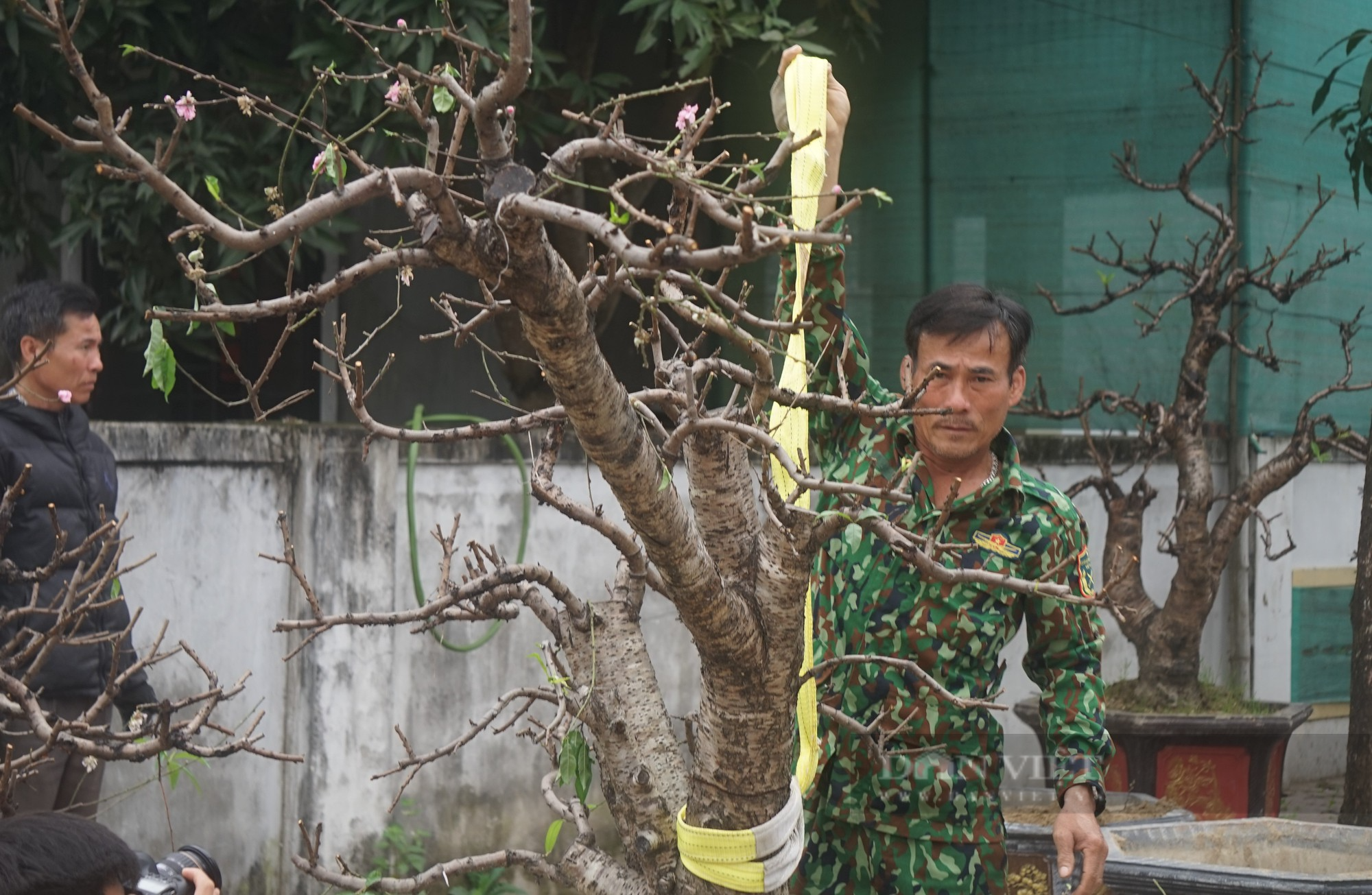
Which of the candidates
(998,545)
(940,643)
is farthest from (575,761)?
(998,545)

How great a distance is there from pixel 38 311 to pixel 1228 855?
3394 millimetres

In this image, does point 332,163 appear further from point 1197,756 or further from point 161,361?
point 1197,756

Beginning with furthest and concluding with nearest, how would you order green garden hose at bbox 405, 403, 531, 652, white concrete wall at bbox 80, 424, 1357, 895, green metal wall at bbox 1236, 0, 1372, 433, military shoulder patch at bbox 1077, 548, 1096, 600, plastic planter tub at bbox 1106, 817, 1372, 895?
green metal wall at bbox 1236, 0, 1372, 433 < green garden hose at bbox 405, 403, 531, 652 < white concrete wall at bbox 80, 424, 1357, 895 < plastic planter tub at bbox 1106, 817, 1372, 895 < military shoulder patch at bbox 1077, 548, 1096, 600

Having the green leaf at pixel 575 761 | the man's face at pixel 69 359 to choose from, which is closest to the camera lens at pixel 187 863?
the green leaf at pixel 575 761

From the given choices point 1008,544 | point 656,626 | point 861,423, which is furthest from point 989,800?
point 656,626

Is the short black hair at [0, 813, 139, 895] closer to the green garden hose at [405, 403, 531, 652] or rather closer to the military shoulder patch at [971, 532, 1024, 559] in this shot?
the military shoulder patch at [971, 532, 1024, 559]

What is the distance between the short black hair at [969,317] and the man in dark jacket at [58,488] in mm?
2135

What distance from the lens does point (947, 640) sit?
251 cm

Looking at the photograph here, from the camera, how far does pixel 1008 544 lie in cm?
253

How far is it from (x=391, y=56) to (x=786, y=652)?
12.3 feet

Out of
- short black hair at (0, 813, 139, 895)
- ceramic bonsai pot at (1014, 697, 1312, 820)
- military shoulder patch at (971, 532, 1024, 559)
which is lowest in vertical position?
ceramic bonsai pot at (1014, 697, 1312, 820)

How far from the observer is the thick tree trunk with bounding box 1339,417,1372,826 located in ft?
15.4

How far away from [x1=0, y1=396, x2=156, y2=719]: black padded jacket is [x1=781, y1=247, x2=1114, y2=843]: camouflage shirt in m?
1.97

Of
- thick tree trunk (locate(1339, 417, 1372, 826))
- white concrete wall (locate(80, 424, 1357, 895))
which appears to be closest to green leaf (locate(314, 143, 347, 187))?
white concrete wall (locate(80, 424, 1357, 895))
